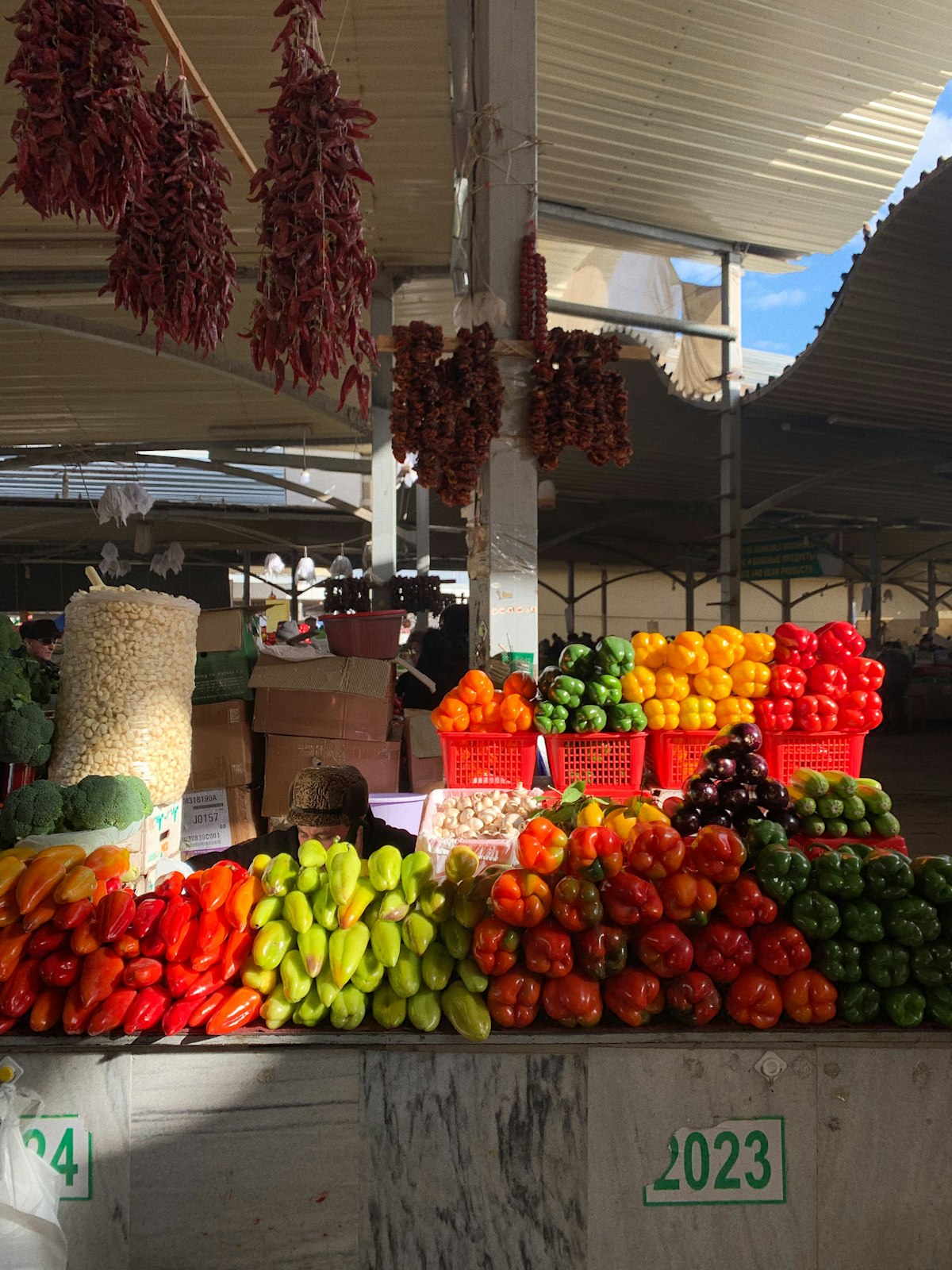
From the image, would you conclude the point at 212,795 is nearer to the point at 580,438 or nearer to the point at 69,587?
the point at 580,438

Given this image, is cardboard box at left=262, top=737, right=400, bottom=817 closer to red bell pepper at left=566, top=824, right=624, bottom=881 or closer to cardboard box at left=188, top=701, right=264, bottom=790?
cardboard box at left=188, top=701, right=264, bottom=790

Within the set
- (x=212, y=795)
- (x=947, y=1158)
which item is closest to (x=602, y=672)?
(x=947, y=1158)

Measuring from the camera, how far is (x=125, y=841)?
2984 millimetres

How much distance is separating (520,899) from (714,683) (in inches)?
63.6

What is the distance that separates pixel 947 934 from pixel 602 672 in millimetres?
1547

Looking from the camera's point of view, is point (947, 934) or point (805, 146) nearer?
point (947, 934)

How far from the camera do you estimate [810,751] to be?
3.25 m

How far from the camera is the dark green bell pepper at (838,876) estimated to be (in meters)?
1.91

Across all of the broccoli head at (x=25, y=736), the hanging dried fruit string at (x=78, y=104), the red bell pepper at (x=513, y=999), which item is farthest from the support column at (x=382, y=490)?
the red bell pepper at (x=513, y=999)

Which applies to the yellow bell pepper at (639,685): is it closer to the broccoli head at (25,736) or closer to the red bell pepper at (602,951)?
the red bell pepper at (602,951)

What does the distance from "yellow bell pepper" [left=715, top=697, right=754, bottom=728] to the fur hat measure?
1.43 meters

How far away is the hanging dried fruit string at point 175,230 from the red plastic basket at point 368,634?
9.80 feet

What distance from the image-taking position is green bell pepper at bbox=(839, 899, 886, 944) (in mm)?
1874

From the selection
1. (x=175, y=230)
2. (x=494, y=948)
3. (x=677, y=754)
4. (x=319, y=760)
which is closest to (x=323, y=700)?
(x=319, y=760)
